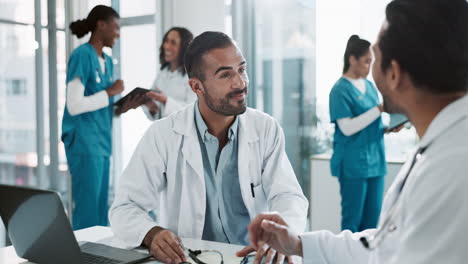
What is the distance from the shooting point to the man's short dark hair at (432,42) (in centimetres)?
70

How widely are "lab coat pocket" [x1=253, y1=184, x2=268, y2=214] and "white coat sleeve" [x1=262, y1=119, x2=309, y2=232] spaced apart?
2 centimetres

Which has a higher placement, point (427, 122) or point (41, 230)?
point (427, 122)

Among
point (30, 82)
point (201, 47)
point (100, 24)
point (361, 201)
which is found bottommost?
point (361, 201)

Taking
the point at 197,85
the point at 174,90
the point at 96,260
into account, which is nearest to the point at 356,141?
the point at 174,90

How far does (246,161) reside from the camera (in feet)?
4.89

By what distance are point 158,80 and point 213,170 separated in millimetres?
1580

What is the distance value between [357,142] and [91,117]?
4.86 ft

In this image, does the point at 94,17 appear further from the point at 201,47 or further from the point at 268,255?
the point at 268,255

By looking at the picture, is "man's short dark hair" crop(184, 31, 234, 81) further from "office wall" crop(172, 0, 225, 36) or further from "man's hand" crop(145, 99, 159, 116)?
"office wall" crop(172, 0, 225, 36)

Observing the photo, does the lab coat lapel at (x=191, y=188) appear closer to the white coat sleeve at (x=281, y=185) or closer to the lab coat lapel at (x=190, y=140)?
the lab coat lapel at (x=190, y=140)

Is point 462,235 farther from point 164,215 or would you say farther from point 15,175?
point 15,175

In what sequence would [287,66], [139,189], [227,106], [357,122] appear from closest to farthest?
[139,189]
[227,106]
[357,122]
[287,66]

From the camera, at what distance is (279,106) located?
11.1 feet

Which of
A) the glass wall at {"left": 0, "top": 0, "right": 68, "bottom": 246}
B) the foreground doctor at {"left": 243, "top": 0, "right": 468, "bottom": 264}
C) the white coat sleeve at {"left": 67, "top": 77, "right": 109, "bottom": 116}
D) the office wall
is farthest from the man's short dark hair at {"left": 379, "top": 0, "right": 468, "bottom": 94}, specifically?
the glass wall at {"left": 0, "top": 0, "right": 68, "bottom": 246}
